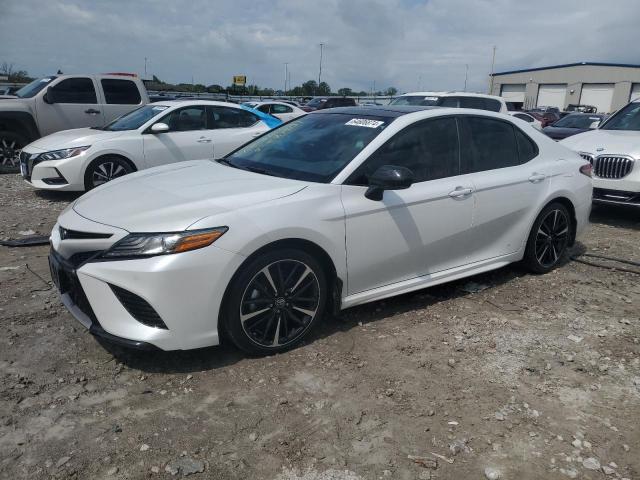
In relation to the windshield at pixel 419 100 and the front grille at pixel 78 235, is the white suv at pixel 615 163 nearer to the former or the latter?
the windshield at pixel 419 100

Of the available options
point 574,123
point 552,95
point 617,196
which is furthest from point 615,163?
point 552,95

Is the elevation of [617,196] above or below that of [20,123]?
below

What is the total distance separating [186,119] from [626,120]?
6.90 metres

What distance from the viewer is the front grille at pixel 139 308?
3025mm

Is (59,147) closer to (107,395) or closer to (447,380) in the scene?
(107,395)

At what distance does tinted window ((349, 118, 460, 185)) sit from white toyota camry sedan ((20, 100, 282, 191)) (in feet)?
16.3

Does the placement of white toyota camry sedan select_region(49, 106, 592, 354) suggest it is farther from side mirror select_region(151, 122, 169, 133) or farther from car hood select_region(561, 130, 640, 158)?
side mirror select_region(151, 122, 169, 133)

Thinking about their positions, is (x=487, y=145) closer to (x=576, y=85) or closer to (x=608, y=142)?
(x=608, y=142)

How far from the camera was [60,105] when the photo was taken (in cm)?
1041

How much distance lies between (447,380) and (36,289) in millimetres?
3379

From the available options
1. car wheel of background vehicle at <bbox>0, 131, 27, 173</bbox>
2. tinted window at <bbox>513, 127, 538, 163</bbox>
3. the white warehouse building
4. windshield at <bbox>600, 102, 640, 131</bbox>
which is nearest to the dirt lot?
tinted window at <bbox>513, 127, 538, 163</bbox>

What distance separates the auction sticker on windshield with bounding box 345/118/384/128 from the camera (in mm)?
4059

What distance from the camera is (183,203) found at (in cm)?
331

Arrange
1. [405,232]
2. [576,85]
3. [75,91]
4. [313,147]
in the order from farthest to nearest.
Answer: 1. [576,85]
2. [75,91]
3. [313,147]
4. [405,232]
